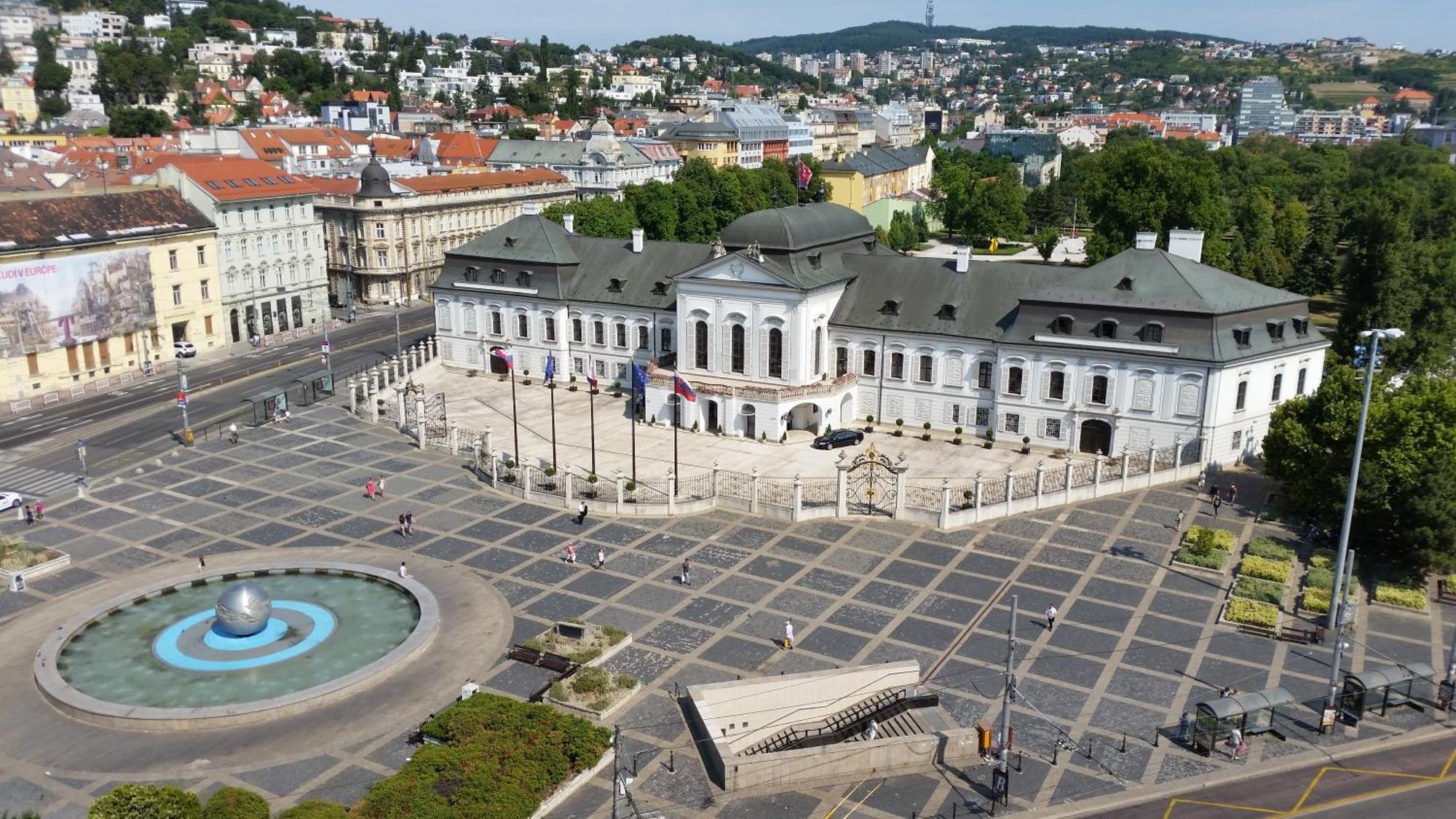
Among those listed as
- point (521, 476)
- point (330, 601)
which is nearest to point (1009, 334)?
point (521, 476)

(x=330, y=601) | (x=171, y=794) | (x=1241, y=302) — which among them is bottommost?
(x=330, y=601)

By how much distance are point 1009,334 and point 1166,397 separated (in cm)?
1025

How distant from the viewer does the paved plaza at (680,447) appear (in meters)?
66.5

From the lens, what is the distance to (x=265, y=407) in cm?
7594

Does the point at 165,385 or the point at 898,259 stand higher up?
the point at 898,259

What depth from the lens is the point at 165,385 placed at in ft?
283

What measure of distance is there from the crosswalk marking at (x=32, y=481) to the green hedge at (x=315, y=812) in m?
40.4

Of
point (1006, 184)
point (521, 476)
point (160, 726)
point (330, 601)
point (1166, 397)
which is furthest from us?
point (1006, 184)

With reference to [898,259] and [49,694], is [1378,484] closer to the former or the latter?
[898,259]

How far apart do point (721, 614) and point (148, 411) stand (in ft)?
173

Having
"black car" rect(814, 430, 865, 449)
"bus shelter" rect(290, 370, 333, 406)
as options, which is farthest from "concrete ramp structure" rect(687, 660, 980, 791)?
"bus shelter" rect(290, 370, 333, 406)

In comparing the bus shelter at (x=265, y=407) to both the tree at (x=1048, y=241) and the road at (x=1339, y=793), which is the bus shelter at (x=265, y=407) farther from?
the tree at (x=1048, y=241)

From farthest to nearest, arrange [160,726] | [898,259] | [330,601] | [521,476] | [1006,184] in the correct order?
[1006,184], [898,259], [521,476], [330,601], [160,726]

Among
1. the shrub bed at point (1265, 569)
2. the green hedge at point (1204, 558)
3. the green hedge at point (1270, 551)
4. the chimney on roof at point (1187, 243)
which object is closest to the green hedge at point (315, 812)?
the green hedge at point (1204, 558)
